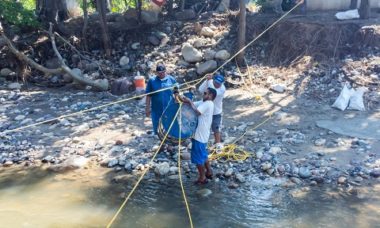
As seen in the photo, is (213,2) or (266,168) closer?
(266,168)

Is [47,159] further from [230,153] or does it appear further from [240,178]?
[240,178]

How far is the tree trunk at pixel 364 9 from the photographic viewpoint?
11.1 metres

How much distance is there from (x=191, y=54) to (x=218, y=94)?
456cm

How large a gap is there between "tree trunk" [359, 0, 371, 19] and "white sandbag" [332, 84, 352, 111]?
10.5 feet

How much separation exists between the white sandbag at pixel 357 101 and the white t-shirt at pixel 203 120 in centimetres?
389

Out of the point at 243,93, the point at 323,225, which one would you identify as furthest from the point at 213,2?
the point at 323,225

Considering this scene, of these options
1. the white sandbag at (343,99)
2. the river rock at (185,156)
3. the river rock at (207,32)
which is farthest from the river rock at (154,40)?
the river rock at (185,156)

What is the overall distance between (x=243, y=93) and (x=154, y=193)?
4.15 meters

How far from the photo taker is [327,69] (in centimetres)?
1009

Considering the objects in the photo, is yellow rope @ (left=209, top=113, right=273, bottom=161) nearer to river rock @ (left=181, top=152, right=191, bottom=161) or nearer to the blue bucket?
river rock @ (left=181, top=152, right=191, bottom=161)

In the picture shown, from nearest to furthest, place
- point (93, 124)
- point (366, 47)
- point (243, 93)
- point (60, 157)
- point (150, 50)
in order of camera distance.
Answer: point (60, 157), point (93, 124), point (243, 93), point (366, 47), point (150, 50)

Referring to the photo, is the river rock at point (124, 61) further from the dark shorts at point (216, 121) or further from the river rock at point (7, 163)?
the dark shorts at point (216, 121)

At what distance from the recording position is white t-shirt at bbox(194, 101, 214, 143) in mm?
5742

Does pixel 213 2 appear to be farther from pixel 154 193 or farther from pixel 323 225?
pixel 323 225
